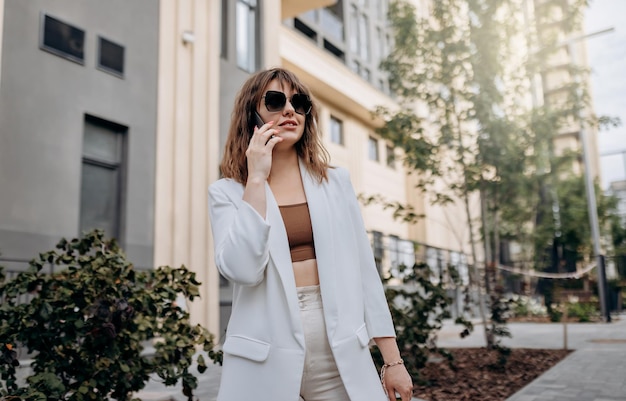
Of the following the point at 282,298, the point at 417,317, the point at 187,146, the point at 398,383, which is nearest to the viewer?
the point at 282,298

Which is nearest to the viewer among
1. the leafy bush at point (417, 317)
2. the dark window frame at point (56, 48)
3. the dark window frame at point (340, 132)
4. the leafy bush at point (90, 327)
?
the leafy bush at point (90, 327)

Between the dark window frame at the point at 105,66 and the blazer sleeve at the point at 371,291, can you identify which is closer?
the blazer sleeve at the point at 371,291

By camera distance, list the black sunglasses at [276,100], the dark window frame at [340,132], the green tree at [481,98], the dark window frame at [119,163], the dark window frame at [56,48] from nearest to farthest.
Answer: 1. the black sunglasses at [276,100]
2. the dark window frame at [56,48]
3. the green tree at [481,98]
4. the dark window frame at [119,163]
5. the dark window frame at [340,132]

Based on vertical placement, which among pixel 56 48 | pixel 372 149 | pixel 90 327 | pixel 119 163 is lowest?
pixel 90 327

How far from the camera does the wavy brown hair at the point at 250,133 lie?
2.12 meters

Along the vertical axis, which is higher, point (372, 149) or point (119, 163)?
point (372, 149)

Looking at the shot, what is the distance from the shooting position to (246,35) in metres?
14.6

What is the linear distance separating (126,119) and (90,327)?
683 cm

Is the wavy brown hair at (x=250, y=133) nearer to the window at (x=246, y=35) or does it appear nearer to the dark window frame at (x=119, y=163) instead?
the dark window frame at (x=119, y=163)

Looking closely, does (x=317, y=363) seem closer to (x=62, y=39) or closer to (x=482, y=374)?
(x=482, y=374)

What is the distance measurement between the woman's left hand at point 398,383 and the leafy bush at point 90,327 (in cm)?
262

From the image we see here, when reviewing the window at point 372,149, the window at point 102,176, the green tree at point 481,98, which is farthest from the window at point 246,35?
the window at point 372,149

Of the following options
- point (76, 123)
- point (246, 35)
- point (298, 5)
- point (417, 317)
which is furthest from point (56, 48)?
point (298, 5)

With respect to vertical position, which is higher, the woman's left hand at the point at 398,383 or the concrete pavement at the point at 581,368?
the woman's left hand at the point at 398,383
